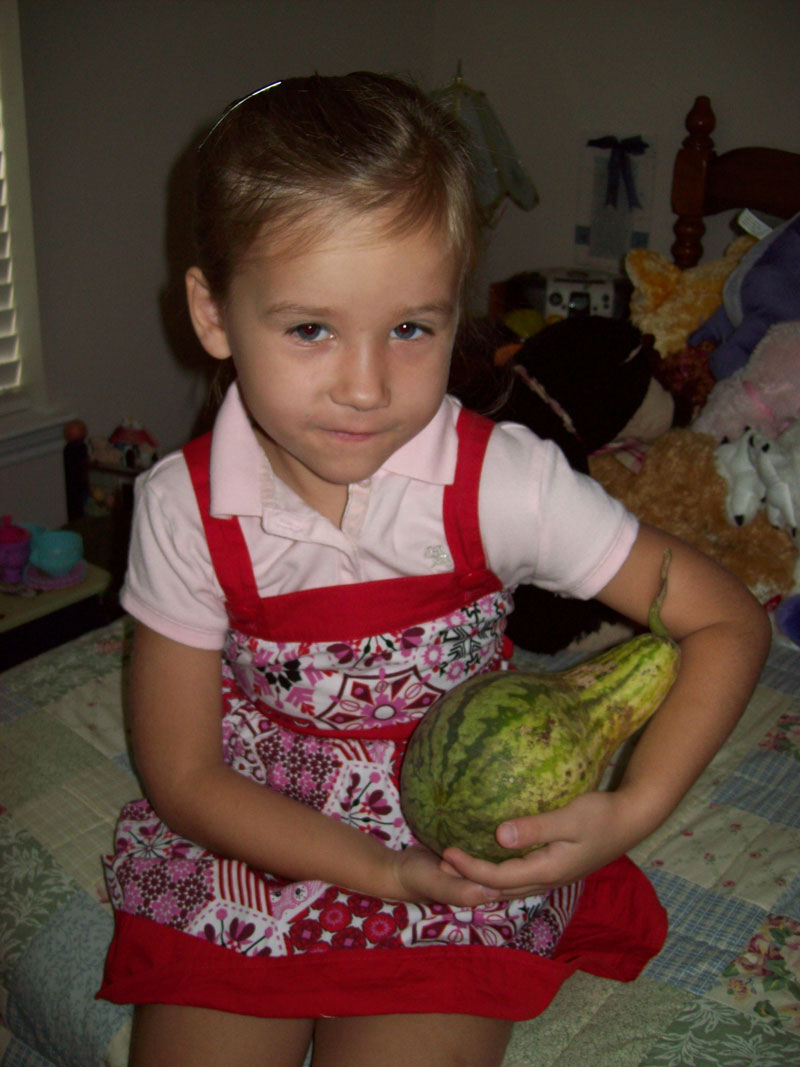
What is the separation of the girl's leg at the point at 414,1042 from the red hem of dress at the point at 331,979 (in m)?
0.01

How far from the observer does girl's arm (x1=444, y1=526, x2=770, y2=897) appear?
1.00 m

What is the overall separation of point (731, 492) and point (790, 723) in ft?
1.84

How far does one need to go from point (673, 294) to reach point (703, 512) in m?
0.85

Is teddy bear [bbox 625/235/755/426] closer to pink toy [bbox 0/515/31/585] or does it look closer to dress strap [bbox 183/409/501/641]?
dress strap [bbox 183/409/501/641]

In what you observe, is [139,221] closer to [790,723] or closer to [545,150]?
[545,150]

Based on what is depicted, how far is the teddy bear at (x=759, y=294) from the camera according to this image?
7.10 feet

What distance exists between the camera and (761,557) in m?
1.82

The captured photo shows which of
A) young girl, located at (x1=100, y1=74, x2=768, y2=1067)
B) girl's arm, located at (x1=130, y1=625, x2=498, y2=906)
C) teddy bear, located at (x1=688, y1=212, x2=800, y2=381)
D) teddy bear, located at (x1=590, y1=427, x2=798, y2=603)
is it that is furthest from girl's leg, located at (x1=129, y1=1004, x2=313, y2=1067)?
teddy bear, located at (x1=688, y1=212, x2=800, y2=381)

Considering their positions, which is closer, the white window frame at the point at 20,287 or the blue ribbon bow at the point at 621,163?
the white window frame at the point at 20,287

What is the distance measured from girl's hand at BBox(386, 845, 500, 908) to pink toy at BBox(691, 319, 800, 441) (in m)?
1.34

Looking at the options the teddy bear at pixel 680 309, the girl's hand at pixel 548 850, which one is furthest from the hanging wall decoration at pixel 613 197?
the girl's hand at pixel 548 850

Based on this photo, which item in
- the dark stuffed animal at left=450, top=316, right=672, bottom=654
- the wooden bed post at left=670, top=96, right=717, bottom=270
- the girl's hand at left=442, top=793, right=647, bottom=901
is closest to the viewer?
the girl's hand at left=442, top=793, right=647, bottom=901

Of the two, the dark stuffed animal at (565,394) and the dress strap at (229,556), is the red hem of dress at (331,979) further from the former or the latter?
the dark stuffed animal at (565,394)

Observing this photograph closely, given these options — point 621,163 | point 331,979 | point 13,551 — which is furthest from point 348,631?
point 621,163
